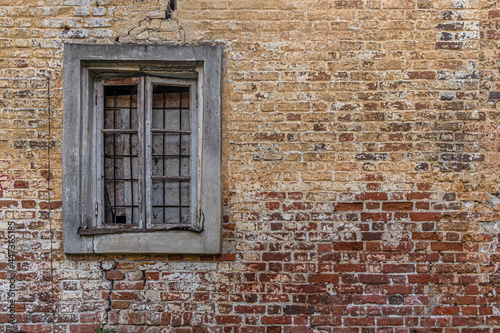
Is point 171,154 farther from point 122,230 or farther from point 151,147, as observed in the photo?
point 122,230

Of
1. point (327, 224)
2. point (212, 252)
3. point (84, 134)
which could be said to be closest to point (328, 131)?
point (327, 224)

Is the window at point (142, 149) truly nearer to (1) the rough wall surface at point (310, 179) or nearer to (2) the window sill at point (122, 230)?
(2) the window sill at point (122, 230)

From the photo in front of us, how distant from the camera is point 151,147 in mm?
3145

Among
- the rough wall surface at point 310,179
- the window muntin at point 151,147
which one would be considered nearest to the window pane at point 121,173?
the window muntin at point 151,147

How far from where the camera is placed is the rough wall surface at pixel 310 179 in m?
2.96

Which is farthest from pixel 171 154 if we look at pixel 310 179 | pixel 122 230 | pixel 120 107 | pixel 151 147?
pixel 310 179

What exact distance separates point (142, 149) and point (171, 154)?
0.81 feet

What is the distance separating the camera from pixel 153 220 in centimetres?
319

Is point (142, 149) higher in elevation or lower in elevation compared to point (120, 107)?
lower

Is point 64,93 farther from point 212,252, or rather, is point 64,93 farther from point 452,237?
point 452,237

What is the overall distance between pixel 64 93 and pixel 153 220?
4.25ft

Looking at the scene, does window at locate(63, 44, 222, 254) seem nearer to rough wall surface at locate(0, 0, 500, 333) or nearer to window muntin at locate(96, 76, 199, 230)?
window muntin at locate(96, 76, 199, 230)

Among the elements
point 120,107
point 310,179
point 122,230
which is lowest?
point 122,230

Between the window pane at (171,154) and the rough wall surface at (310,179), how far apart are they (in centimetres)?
40
